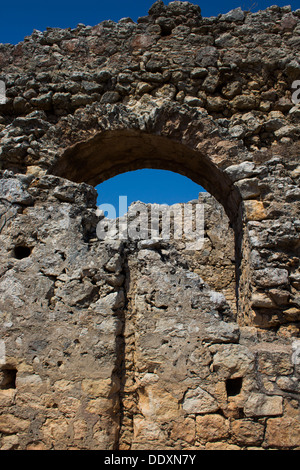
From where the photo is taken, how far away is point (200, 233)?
781cm

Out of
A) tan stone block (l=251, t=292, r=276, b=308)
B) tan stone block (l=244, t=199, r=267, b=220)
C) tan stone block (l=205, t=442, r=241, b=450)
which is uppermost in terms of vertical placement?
tan stone block (l=244, t=199, r=267, b=220)

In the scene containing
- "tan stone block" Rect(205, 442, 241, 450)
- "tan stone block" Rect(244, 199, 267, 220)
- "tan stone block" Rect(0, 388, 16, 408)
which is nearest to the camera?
"tan stone block" Rect(205, 442, 241, 450)

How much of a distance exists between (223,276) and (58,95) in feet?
14.9

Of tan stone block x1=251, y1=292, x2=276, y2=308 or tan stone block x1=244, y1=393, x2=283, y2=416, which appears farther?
tan stone block x1=251, y1=292, x2=276, y2=308

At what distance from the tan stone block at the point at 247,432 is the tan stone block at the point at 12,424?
1471 mm

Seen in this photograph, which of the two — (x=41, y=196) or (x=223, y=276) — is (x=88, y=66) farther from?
(x=223, y=276)

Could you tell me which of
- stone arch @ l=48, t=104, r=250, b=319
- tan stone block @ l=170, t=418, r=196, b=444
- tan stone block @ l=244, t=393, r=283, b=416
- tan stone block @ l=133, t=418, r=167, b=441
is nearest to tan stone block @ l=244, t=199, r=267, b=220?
stone arch @ l=48, t=104, r=250, b=319

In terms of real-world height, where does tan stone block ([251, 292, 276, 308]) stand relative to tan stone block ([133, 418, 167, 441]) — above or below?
above

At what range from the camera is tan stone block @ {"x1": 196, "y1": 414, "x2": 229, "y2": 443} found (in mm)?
2555

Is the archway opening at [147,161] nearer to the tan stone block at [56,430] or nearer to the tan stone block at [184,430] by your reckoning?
the tan stone block at [184,430]

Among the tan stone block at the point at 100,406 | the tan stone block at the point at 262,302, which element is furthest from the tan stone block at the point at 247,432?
the tan stone block at the point at 262,302

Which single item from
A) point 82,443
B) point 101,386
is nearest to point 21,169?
point 101,386

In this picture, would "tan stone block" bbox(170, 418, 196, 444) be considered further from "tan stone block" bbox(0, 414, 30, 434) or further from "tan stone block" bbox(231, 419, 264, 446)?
"tan stone block" bbox(0, 414, 30, 434)

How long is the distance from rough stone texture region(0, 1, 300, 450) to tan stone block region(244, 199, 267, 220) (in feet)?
0.05
